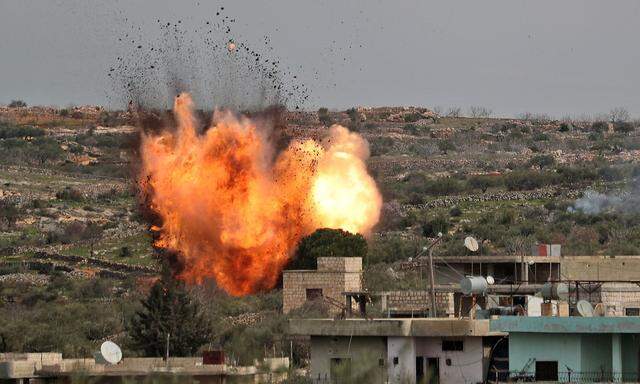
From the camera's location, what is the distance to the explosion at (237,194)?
80.9 metres

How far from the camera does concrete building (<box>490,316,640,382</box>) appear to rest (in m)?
34.1

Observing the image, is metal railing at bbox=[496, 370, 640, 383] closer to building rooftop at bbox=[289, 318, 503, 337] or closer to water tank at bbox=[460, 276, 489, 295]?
building rooftop at bbox=[289, 318, 503, 337]

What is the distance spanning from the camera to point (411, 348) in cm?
3844

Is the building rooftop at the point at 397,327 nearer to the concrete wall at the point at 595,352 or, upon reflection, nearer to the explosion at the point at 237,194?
the concrete wall at the point at 595,352

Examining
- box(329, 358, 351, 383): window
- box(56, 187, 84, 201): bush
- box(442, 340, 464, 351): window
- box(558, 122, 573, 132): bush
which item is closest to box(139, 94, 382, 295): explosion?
box(329, 358, 351, 383): window

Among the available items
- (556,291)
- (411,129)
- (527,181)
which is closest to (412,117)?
(411,129)

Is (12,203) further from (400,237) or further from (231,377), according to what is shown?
(231,377)

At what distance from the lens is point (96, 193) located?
14038cm

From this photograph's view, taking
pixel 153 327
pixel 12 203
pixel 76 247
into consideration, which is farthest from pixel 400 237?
pixel 153 327

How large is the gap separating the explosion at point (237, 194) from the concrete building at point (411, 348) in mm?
42162

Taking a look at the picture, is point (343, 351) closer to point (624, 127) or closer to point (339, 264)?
point (339, 264)

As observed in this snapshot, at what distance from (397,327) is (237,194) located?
4473cm

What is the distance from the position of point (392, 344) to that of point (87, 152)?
12802cm

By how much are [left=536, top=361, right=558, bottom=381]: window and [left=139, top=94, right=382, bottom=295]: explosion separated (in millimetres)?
47032
